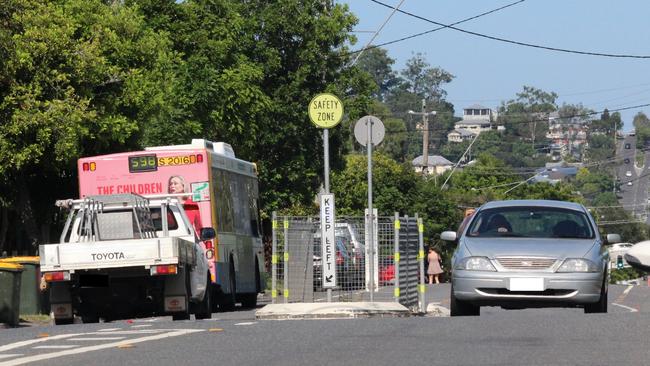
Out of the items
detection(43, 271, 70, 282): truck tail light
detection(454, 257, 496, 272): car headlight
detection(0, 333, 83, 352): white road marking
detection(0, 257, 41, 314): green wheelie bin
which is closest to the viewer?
detection(0, 333, 83, 352): white road marking

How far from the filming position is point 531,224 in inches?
745

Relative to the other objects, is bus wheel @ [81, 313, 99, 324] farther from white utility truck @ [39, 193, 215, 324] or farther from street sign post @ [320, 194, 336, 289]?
street sign post @ [320, 194, 336, 289]

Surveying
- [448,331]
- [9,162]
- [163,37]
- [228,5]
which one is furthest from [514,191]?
[448,331]

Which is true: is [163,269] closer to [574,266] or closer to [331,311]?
[331,311]

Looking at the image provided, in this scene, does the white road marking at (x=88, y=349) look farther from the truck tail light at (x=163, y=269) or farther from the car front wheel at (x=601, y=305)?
the car front wheel at (x=601, y=305)

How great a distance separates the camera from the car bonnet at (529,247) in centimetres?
1753

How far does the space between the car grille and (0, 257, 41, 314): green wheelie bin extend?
1099 centimetres

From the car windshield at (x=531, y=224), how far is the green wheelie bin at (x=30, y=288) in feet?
32.8


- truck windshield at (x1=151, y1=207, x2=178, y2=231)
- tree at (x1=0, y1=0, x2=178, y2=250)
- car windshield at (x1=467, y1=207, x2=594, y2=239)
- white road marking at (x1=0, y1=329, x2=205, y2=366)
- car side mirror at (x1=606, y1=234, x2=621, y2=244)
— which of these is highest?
tree at (x1=0, y1=0, x2=178, y2=250)

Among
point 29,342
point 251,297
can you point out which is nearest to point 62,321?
point 29,342

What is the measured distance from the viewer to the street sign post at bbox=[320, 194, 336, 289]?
2133 centimetres

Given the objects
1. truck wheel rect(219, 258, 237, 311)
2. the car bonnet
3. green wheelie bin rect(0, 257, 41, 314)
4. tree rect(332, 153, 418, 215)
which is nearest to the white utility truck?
truck wheel rect(219, 258, 237, 311)

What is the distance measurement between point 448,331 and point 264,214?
4070cm

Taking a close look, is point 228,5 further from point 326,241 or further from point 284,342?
point 284,342
